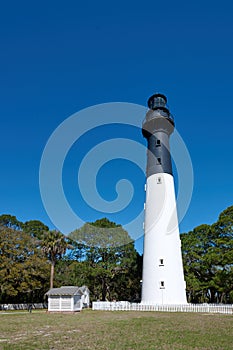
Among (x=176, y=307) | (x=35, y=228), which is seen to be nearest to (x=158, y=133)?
(x=176, y=307)

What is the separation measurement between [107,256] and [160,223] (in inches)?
462

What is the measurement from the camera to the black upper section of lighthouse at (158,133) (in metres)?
25.2

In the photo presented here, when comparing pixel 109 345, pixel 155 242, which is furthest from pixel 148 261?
pixel 109 345

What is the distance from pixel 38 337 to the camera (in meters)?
9.84

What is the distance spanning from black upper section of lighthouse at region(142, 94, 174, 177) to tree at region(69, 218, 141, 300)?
430 inches

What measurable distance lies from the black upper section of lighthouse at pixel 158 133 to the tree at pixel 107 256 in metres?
10.9

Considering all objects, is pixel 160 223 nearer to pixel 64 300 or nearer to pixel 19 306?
pixel 64 300

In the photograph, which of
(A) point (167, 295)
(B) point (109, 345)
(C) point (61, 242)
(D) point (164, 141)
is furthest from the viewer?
(C) point (61, 242)

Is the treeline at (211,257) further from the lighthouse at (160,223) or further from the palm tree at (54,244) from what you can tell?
the palm tree at (54,244)

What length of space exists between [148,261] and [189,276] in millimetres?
6674

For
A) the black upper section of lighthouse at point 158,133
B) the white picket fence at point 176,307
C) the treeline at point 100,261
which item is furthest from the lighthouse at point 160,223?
the treeline at point 100,261

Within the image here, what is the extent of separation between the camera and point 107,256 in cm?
3278

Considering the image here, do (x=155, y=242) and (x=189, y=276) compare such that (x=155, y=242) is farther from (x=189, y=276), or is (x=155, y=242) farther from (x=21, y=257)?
(x=21, y=257)

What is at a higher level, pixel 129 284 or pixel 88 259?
pixel 88 259
